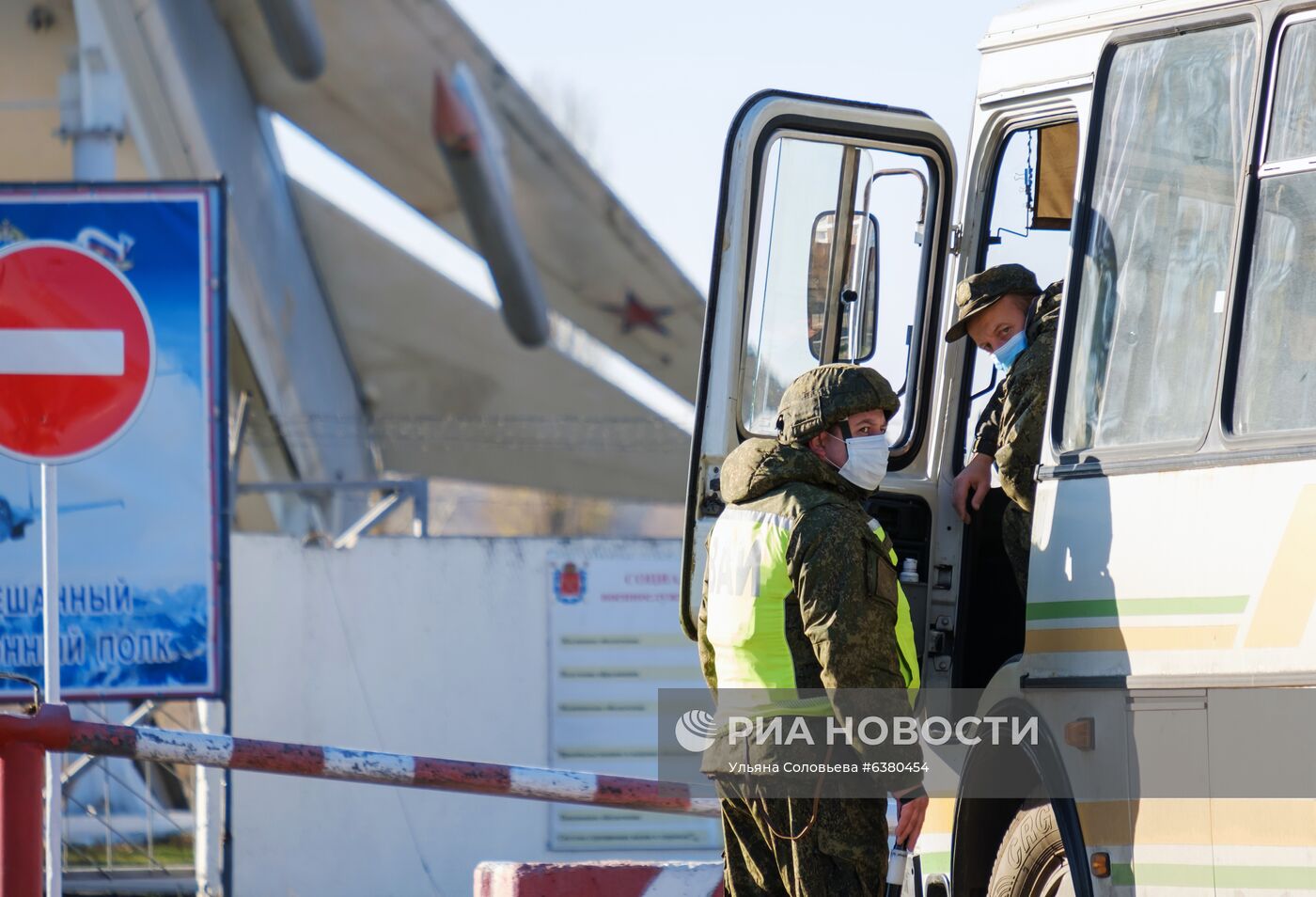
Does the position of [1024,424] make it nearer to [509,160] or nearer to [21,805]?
[21,805]

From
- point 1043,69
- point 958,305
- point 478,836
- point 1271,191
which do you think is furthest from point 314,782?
point 1271,191

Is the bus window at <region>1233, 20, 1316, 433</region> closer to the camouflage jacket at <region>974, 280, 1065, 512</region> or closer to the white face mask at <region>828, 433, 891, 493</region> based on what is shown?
the camouflage jacket at <region>974, 280, 1065, 512</region>

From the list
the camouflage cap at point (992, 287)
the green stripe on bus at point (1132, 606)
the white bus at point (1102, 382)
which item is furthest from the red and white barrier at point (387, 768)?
the camouflage cap at point (992, 287)

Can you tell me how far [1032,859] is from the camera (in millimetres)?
5141

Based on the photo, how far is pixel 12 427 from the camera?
6957mm

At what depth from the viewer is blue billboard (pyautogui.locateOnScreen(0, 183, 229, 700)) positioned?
8.81m

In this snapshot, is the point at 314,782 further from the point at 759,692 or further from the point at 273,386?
the point at 273,386

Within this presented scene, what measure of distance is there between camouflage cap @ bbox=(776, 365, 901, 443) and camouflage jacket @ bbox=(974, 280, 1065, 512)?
54 cm

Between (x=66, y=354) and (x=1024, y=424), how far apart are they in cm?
392

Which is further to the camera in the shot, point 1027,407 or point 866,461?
point 1027,407

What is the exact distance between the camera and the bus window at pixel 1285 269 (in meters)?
4.31

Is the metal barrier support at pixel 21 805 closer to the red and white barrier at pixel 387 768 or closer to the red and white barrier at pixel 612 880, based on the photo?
the red and white barrier at pixel 387 768

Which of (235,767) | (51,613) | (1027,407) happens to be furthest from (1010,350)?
(51,613)

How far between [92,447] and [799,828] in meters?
3.61
